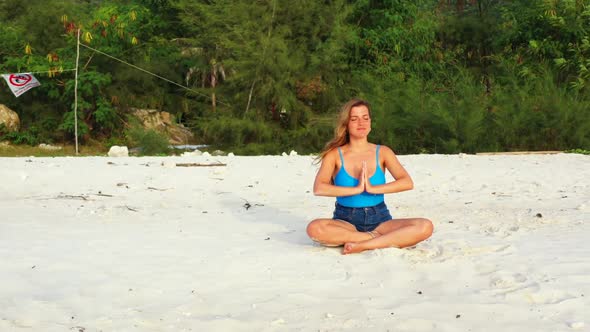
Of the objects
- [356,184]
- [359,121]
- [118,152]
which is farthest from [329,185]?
[118,152]

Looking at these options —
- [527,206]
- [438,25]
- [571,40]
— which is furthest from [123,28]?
[527,206]

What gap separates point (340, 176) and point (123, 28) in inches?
708

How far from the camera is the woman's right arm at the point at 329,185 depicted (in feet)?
13.2

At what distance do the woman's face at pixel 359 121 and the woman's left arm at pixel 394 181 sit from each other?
0.18 m

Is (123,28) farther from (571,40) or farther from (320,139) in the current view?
(571,40)

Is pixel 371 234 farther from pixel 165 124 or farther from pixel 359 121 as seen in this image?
pixel 165 124

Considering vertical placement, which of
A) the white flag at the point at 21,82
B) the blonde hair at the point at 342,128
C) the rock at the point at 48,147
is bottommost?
the rock at the point at 48,147

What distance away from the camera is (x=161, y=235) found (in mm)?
4805

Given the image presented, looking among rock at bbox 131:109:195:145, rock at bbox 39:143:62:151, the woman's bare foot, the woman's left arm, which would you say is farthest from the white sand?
rock at bbox 39:143:62:151

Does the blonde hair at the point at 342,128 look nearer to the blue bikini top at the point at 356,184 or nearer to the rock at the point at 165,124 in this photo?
the blue bikini top at the point at 356,184

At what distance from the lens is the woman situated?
4.06 metres

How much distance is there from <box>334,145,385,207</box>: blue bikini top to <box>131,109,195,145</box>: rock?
52.3ft

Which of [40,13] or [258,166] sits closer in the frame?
[258,166]

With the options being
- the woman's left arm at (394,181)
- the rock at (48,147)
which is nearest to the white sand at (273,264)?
the woman's left arm at (394,181)
